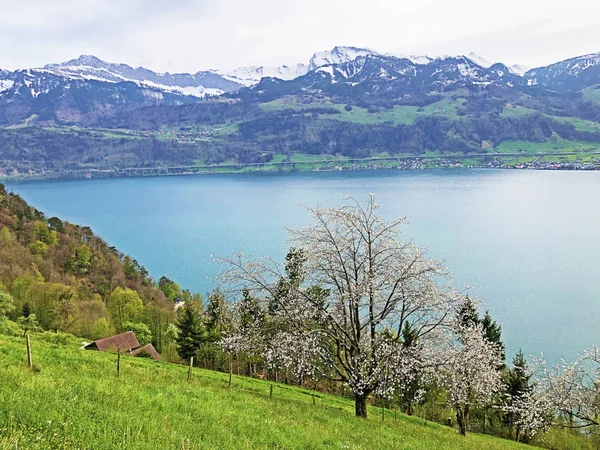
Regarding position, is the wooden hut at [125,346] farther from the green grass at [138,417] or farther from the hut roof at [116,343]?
the green grass at [138,417]

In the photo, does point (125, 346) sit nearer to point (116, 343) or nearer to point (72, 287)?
point (116, 343)

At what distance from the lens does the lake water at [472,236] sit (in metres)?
60.9

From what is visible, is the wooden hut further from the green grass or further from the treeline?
the green grass

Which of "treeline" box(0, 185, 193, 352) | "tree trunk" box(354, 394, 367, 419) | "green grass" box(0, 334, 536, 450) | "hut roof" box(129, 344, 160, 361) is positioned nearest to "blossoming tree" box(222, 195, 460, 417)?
"tree trunk" box(354, 394, 367, 419)

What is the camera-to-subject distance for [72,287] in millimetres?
55469

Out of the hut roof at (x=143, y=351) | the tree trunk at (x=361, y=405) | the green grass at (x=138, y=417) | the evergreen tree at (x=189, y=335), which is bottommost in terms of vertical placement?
the hut roof at (x=143, y=351)

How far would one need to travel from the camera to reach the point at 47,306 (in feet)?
161

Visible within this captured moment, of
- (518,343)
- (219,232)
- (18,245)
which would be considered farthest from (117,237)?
(518,343)

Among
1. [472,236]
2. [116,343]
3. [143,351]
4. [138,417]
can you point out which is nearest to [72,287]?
[116,343]

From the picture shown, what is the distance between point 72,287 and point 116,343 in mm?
20199

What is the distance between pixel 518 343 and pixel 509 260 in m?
35.6

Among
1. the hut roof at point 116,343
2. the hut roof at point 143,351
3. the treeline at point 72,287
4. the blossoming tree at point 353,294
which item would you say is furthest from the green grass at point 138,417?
the hut roof at point 116,343

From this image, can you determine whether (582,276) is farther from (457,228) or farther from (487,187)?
(487,187)

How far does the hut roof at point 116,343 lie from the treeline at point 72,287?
5071 mm
